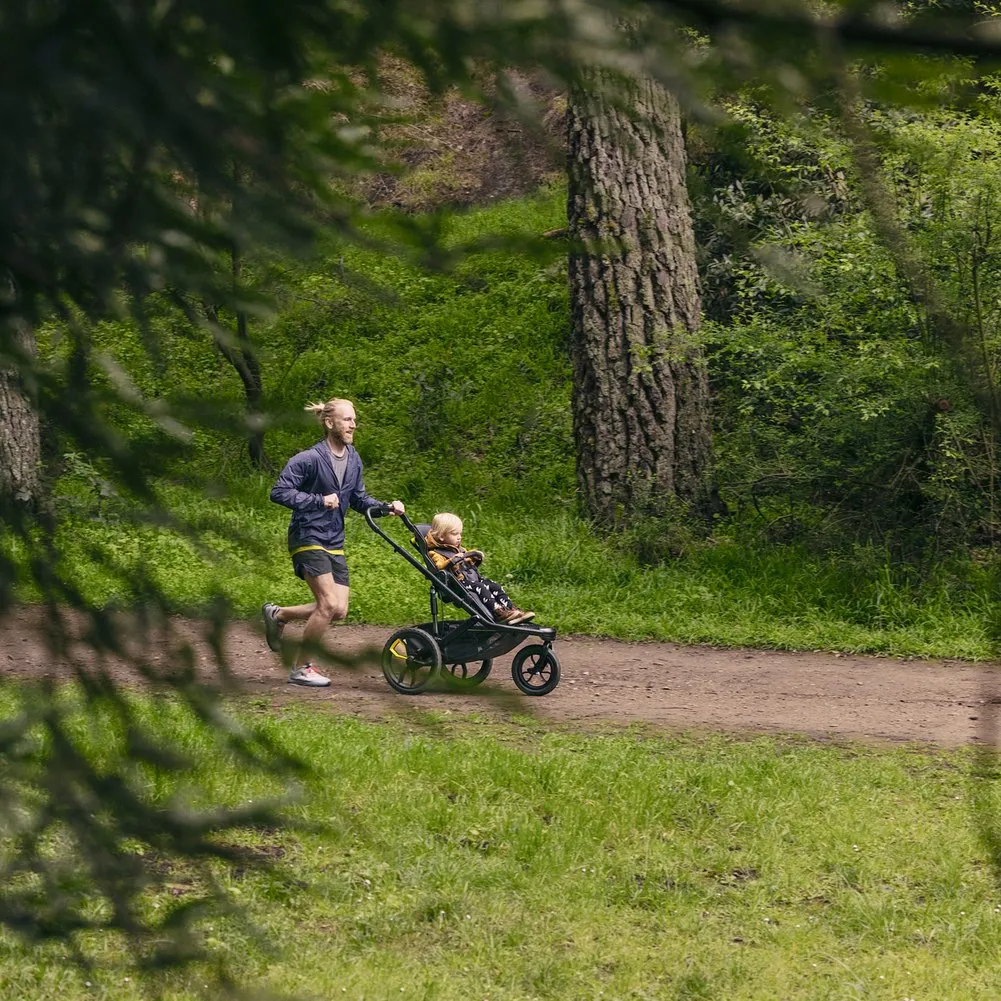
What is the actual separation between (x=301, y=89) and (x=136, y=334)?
1.48ft

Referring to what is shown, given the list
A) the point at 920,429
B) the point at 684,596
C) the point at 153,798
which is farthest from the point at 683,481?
the point at 153,798

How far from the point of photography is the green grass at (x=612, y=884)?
16.8ft

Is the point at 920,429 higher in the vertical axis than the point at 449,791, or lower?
higher

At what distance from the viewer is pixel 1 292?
2.08 metres

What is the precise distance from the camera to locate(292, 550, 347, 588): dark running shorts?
31.1 ft

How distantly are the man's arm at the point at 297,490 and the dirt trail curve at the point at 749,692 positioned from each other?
95cm

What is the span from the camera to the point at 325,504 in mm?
9281

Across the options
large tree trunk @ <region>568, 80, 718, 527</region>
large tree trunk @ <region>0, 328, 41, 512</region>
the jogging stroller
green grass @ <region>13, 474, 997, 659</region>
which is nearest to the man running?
the jogging stroller

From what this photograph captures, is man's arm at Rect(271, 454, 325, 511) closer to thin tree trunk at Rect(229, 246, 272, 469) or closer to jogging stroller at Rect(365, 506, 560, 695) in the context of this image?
jogging stroller at Rect(365, 506, 560, 695)

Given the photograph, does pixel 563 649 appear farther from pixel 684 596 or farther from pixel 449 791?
pixel 449 791

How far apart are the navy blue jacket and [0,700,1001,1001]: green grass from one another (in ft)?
6.66

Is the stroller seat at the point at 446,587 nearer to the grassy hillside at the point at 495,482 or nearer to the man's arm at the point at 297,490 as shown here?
the man's arm at the point at 297,490

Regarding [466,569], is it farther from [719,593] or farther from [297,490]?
[719,593]

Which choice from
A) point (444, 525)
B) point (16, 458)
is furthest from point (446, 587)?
point (16, 458)
